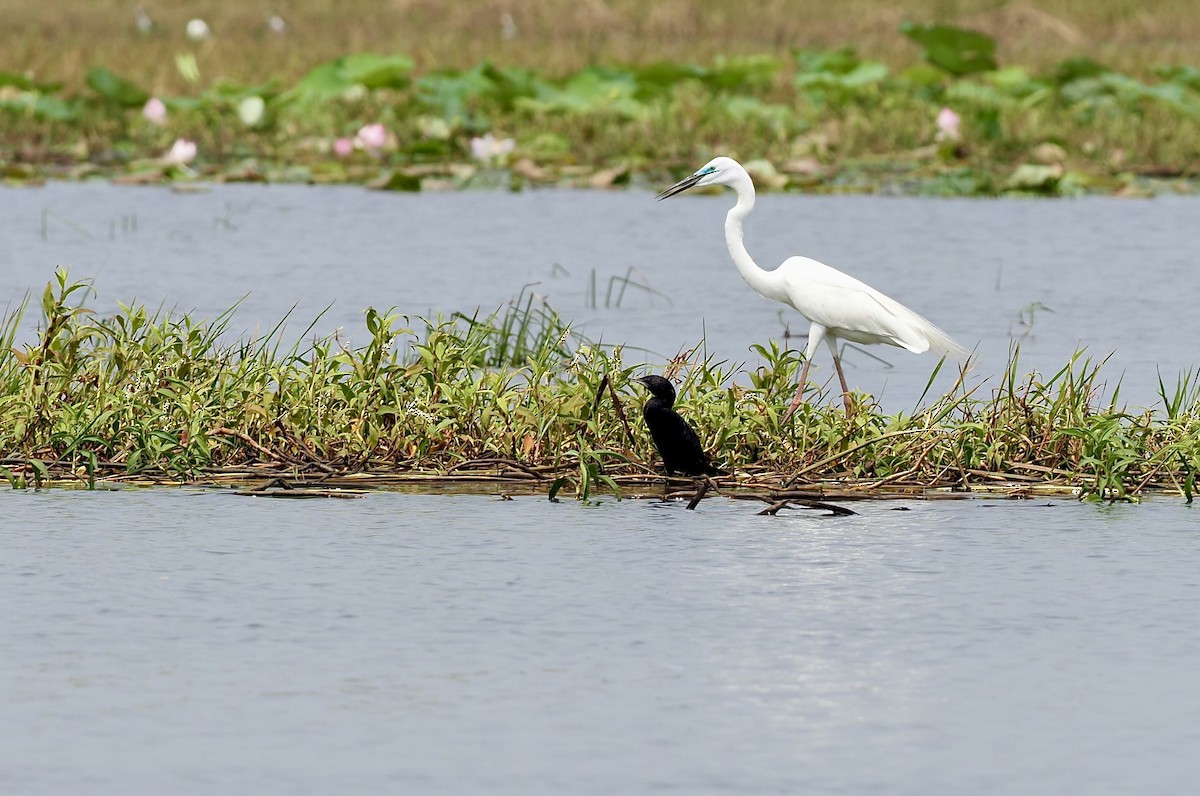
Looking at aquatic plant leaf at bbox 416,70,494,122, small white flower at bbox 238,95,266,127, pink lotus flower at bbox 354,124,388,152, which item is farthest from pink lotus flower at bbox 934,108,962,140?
small white flower at bbox 238,95,266,127

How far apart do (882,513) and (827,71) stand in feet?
49.9

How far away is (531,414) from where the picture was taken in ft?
23.2

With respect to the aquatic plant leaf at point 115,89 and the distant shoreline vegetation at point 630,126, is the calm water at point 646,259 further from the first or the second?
the aquatic plant leaf at point 115,89

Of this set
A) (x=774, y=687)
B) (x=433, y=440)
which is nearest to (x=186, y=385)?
(x=433, y=440)

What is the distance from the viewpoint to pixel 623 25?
34.0m

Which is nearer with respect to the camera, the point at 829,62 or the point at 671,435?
the point at 671,435

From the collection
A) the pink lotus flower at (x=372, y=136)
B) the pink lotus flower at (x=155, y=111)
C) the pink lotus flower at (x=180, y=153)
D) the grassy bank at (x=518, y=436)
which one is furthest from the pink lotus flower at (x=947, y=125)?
the grassy bank at (x=518, y=436)

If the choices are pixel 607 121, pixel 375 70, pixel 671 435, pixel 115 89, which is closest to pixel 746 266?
pixel 671 435

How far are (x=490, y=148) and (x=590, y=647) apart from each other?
13422 millimetres

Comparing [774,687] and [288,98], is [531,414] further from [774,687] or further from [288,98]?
[288,98]

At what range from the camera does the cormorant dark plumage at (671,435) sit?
6.76 m

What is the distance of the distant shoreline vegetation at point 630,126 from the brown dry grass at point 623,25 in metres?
5.90

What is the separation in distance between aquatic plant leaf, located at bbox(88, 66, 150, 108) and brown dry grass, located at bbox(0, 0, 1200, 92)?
7.01m

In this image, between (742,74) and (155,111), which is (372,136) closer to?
(155,111)
